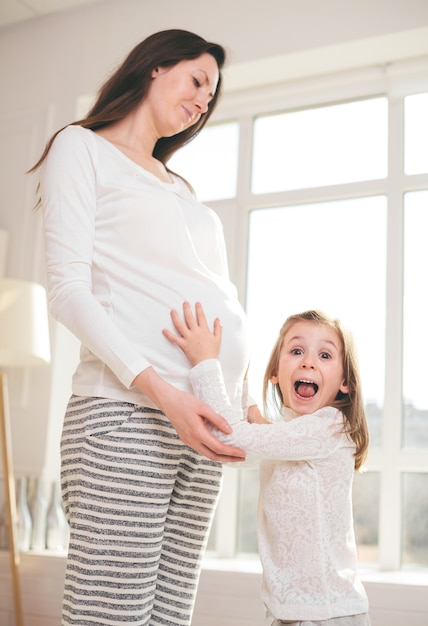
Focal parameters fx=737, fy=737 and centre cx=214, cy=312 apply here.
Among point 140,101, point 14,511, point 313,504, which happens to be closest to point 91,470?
point 313,504

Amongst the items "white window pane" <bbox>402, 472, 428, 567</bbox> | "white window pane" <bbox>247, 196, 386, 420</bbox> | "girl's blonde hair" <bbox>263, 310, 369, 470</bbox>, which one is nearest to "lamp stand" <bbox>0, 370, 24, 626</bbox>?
"white window pane" <bbox>247, 196, 386, 420</bbox>

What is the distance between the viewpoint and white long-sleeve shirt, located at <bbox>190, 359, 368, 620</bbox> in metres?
1.29

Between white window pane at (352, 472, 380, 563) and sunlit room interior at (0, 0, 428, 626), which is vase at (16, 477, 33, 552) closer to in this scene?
sunlit room interior at (0, 0, 428, 626)

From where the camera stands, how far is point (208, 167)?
11.1 ft

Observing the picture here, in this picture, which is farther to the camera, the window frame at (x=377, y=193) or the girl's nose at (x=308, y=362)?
the window frame at (x=377, y=193)

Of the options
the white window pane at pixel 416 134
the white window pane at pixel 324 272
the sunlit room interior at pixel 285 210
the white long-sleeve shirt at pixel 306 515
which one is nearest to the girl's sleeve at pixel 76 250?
the white long-sleeve shirt at pixel 306 515

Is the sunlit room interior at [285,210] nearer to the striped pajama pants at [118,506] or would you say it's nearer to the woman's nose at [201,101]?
the striped pajama pants at [118,506]

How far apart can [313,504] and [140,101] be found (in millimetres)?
823

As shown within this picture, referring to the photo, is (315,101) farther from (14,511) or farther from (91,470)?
(91,470)

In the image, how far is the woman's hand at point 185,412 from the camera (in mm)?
1094

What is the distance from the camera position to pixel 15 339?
2816 mm

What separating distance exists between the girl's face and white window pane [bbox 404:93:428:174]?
1.67 metres

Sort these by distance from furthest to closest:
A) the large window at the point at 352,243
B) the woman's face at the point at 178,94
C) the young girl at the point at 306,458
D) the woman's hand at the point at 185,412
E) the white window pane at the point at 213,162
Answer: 1. the white window pane at the point at 213,162
2. the large window at the point at 352,243
3. the woman's face at the point at 178,94
4. the young girl at the point at 306,458
5. the woman's hand at the point at 185,412

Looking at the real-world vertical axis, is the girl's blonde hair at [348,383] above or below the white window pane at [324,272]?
below
